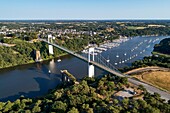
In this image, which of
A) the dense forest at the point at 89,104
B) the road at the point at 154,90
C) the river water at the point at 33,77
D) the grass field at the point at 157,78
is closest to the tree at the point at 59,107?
the dense forest at the point at 89,104

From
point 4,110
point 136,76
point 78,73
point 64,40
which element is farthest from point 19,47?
point 4,110

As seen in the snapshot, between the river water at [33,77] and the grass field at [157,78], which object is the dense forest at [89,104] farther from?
the river water at [33,77]

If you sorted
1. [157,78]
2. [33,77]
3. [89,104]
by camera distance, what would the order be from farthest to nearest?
[33,77] < [157,78] < [89,104]

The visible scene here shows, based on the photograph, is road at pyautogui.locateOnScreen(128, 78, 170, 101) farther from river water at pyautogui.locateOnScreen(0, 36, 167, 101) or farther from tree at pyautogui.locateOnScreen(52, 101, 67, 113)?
river water at pyautogui.locateOnScreen(0, 36, 167, 101)

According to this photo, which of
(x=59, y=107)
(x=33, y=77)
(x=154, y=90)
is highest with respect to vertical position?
(x=59, y=107)

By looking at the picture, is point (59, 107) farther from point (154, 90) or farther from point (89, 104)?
point (154, 90)

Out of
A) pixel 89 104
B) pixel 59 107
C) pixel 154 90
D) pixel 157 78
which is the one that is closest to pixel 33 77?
pixel 157 78

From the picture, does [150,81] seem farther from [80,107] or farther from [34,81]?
[34,81]

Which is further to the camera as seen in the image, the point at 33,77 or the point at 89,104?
the point at 33,77
